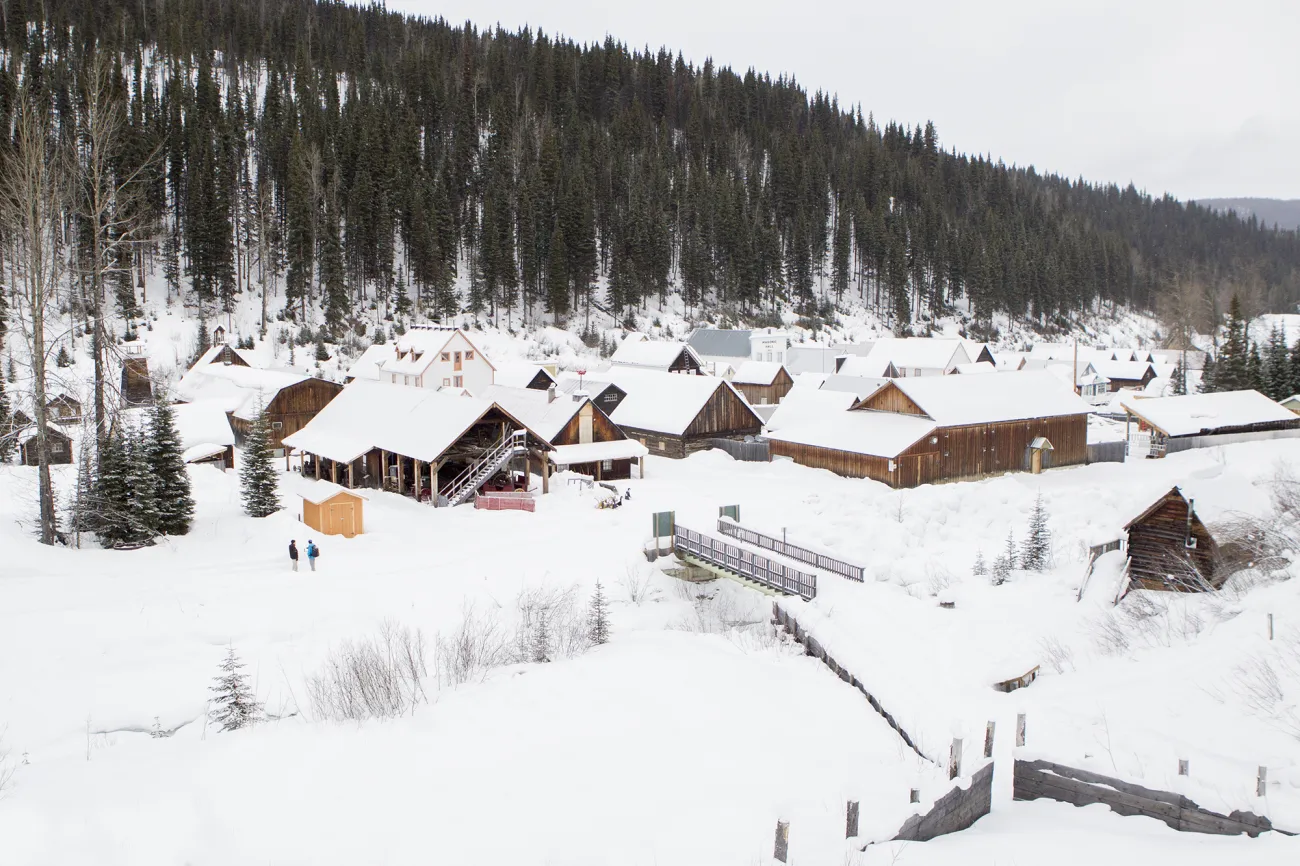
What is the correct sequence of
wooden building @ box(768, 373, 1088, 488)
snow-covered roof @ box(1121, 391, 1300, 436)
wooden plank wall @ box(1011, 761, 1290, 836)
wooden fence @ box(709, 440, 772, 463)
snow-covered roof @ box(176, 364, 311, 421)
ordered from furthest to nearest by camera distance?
snow-covered roof @ box(1121, 391, 1300, 436)
snow-covered roof @ box(176, 364, 311, 421)
wooden fence @ box(709, 440, 772, 463)
wooden building @ box(768, 373, 1088, 488)
wooden plank wall @ box(1011, 761, 1290, 836)

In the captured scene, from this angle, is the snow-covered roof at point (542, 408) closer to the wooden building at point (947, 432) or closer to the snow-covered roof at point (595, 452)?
the snow-covered roof at point (595, 452)

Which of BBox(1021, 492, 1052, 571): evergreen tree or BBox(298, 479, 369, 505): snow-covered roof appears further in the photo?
BBox(298, 479, 369, 505): snow-covered roof

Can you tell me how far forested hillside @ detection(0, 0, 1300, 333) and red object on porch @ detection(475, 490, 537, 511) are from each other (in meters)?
21.4

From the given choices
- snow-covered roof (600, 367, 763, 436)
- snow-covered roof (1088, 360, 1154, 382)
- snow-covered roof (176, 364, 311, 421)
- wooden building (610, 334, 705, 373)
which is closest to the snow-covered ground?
snow-covered roof (176, 364, 311, 421)

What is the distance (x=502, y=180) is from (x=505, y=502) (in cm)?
6736

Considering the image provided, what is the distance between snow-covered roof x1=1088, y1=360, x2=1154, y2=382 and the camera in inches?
3403

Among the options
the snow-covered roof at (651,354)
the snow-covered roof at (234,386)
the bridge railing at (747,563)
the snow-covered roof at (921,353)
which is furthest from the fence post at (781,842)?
the snow-covered roof at (921,353)

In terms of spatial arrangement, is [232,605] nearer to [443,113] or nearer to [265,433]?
[265,433]

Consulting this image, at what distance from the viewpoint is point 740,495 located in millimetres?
37875

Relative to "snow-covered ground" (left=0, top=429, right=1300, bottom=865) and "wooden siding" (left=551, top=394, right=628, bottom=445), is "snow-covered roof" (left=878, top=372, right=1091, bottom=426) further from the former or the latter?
"snow-covered ground" (left=0, top=429, right=1300, bottom=865)

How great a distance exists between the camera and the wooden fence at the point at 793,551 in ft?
77.0

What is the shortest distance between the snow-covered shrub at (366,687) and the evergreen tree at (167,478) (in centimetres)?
1332

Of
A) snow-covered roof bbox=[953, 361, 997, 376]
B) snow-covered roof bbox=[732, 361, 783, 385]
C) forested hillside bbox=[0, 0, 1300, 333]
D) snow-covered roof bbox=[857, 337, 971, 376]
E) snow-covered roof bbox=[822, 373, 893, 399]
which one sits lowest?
snow-covered roof bbox=[822, 373, 893, 399]

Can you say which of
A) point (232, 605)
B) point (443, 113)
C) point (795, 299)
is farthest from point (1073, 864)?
point (443, 113)
